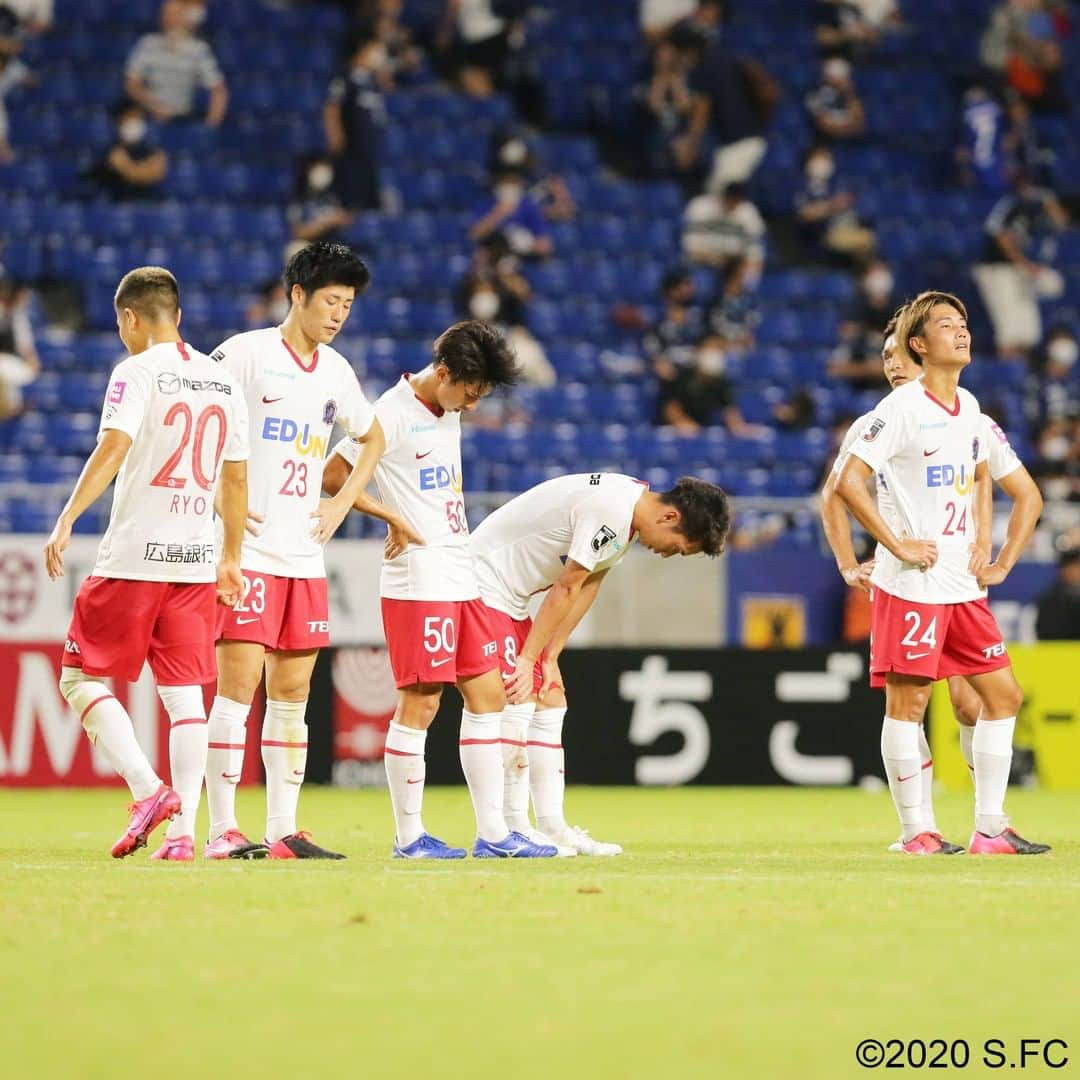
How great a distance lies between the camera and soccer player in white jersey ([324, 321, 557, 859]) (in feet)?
26.8

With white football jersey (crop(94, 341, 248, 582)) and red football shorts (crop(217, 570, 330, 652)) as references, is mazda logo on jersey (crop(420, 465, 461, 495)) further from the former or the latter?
white football jersey (crop(94, 341, 248, 582))

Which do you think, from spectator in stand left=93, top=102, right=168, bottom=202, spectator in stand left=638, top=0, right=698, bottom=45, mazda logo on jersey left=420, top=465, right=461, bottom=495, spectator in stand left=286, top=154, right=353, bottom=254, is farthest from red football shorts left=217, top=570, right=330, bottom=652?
spectator in stand left=638, top=0, right=698, bottom=45

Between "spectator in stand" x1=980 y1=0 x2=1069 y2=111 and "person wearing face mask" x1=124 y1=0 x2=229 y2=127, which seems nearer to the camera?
"person wearing face mask" x1=124 y1=0 x2=229 y2=127

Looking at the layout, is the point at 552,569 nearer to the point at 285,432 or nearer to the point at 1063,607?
the point at 285,432

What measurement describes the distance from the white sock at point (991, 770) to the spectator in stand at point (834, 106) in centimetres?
1520

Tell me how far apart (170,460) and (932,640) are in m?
3.19

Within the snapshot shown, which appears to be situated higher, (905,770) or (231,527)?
(231,527)

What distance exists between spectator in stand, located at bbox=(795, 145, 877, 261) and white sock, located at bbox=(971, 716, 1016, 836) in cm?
1381

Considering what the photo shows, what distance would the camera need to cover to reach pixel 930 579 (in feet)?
28.9

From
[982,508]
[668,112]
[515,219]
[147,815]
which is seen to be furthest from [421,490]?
[668,112]

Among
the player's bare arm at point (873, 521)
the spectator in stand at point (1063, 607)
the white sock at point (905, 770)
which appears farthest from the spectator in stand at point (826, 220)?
the white sock at point (905, 770)

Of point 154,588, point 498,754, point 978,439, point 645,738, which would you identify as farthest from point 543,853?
point 645,738

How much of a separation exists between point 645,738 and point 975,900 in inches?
313

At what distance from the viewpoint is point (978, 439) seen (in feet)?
29.6
